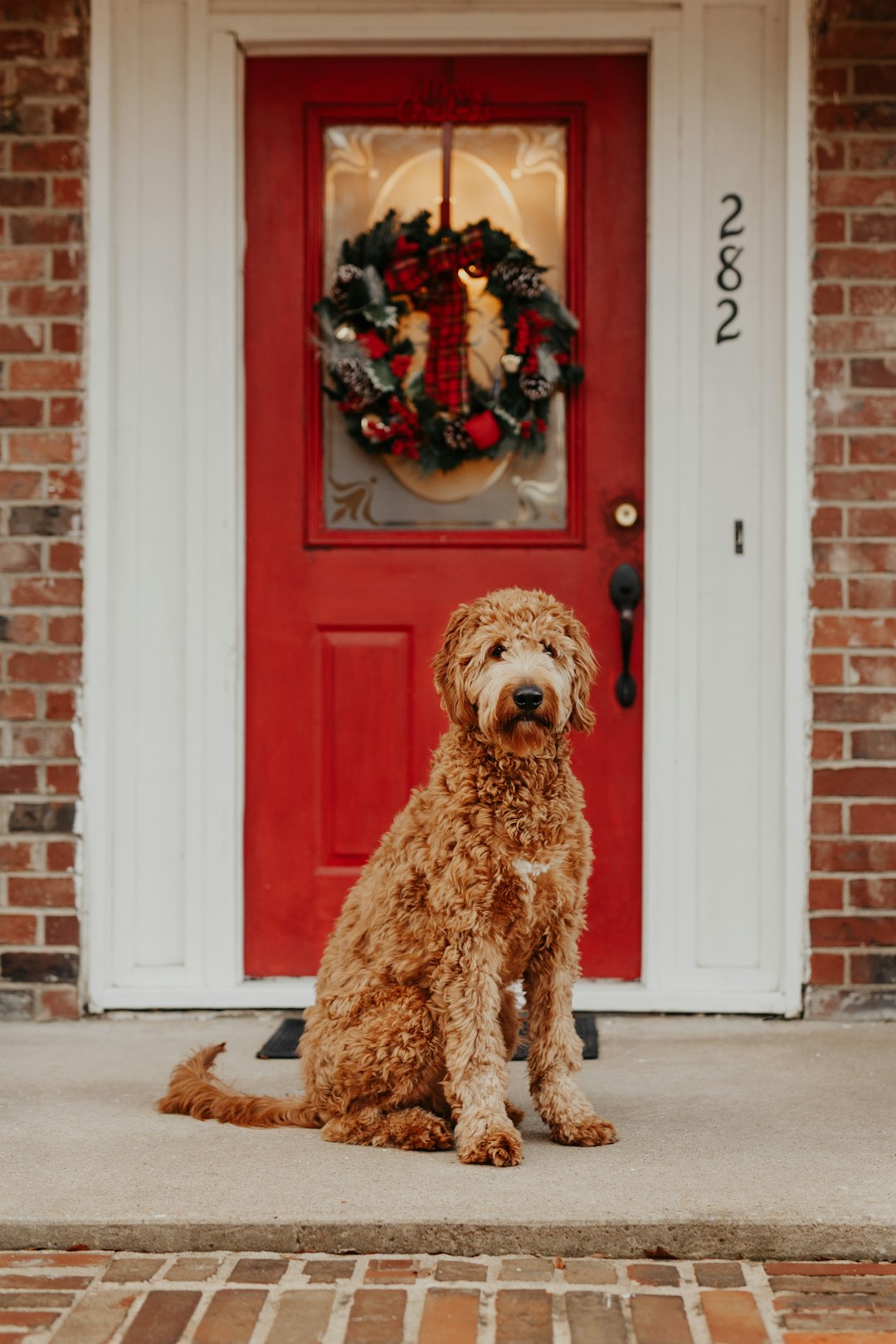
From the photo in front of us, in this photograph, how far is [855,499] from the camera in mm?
4645

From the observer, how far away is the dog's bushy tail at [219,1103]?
3547mm

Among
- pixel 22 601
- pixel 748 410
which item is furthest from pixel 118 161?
pixel 748 410

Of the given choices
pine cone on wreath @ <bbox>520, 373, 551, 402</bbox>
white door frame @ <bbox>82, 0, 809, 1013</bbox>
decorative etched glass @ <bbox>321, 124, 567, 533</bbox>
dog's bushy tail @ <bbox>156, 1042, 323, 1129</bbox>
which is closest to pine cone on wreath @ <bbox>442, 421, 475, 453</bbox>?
decorative etched glass @ <bbox>321, 124, 567, 533</bbox>

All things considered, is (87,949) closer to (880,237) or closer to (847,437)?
(847,437)

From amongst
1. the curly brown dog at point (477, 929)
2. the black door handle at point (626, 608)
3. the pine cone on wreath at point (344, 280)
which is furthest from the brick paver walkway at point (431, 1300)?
the pine cone on wreath at point (344, 280)

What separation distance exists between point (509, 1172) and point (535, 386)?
99.8 inches

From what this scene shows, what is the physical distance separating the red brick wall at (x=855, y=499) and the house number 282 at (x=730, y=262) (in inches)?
9.6

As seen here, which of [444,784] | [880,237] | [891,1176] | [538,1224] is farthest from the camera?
[880,237]

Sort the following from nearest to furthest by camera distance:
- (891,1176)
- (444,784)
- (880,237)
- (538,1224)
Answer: (538,1224) < (891,1176) < (444,784) < (880,237)

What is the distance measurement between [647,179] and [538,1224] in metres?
3.33

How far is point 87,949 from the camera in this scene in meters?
4.72

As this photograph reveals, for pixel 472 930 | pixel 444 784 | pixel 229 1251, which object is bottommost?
pixel 229 1251

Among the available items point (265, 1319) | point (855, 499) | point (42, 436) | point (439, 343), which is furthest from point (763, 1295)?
point (42, 436)

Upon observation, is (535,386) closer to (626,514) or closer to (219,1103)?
(626,514)
